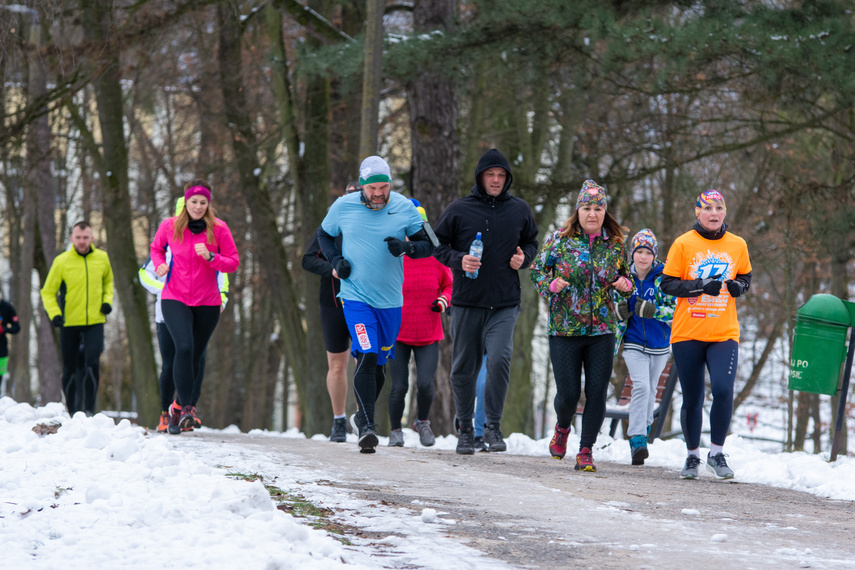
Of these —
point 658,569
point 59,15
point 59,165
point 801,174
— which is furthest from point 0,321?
point 59,165

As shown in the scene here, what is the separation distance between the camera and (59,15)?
1145 cm

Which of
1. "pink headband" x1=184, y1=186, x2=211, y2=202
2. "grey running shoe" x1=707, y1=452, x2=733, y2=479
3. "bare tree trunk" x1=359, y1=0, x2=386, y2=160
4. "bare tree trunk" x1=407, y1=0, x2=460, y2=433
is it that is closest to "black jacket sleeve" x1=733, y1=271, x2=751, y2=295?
"grey running shoe" x1=707, y1=452, x2=733, y2=479

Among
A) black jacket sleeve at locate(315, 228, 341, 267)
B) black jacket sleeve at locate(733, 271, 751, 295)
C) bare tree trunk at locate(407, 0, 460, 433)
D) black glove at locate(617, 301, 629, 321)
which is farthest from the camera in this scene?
bare tree trunk at locate(407, 0, 460, 433)

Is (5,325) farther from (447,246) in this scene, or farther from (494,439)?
(447,246)

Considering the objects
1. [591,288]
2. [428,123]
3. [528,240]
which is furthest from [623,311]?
[428,123]

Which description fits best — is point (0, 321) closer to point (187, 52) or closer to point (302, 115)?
point (302, 115)

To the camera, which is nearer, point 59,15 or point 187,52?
point 59,15

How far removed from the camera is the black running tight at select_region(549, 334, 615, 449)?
8008 millimetres

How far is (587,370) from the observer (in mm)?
8141

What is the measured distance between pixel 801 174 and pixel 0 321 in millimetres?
13377

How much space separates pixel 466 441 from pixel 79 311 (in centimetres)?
482

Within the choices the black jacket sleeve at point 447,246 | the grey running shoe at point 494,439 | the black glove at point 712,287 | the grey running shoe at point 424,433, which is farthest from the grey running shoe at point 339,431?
the black glove at point 712,287

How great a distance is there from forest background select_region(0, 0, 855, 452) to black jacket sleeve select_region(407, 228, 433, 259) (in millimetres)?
4560

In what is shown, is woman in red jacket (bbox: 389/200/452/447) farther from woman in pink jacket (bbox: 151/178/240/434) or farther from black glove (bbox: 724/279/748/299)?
black glove (bbox: 724/279/748/299)
